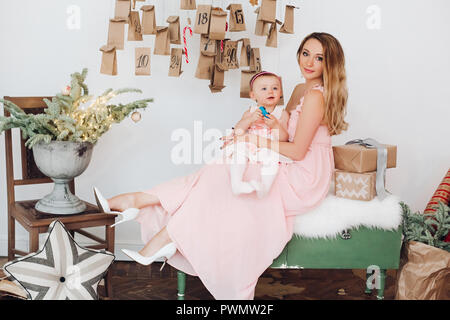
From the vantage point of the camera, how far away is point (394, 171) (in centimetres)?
319

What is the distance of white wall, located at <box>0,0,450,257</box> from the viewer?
303 centimetres

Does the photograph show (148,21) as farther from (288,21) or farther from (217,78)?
(288,21)


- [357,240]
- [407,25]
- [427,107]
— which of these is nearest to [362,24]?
[407,25]

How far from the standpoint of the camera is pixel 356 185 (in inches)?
92.4

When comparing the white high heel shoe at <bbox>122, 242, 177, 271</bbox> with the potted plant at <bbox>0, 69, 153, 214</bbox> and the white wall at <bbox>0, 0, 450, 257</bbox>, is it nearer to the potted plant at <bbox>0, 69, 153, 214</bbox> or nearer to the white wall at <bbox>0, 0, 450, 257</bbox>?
the potted plant at <bbox>0, 69, 153, 214</bbox>

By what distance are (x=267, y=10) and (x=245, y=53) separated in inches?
10.3

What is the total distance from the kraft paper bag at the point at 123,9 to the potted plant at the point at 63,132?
441 millimetres

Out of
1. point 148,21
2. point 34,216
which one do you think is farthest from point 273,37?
point 34,216

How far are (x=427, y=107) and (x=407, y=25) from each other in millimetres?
521

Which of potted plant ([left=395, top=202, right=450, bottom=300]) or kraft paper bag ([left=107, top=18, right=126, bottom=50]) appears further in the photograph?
kraft paper bag ([left=107, top=18, right=126, bottom=50])

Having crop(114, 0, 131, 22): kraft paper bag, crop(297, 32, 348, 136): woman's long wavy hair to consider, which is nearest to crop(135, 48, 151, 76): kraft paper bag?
crop(114, 0, 131, 22): kraft paper bag

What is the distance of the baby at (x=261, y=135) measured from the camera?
2.19 meters

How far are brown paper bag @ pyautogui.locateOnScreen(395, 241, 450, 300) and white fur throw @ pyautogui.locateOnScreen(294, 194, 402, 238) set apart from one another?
175 millimetres
